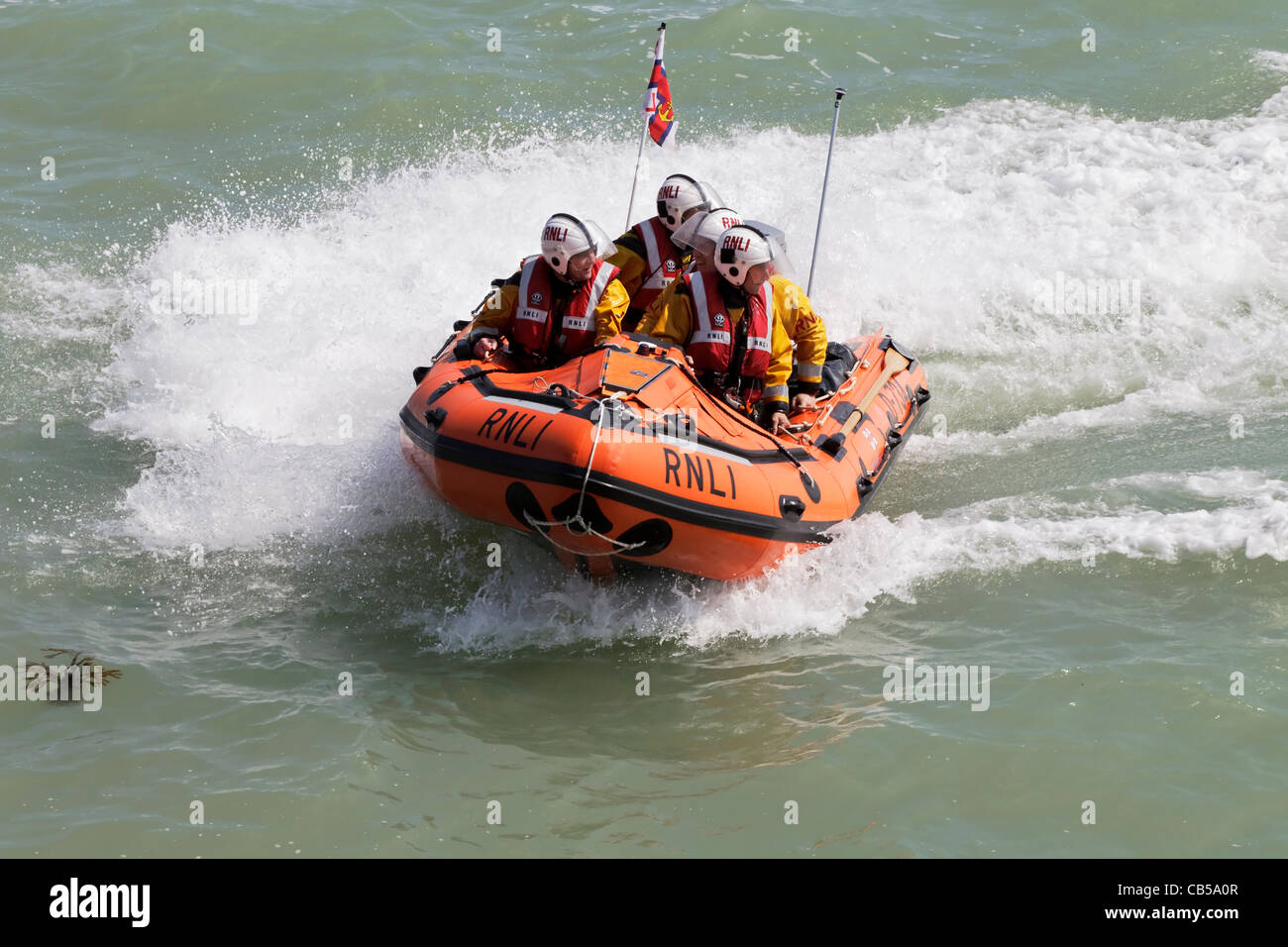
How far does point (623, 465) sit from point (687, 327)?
49.0 inches

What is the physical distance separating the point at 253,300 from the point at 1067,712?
6.76 m

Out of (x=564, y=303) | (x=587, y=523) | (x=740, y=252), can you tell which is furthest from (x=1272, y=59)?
(x=587, y=523)

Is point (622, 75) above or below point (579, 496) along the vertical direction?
above

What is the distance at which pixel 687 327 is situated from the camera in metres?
6.55

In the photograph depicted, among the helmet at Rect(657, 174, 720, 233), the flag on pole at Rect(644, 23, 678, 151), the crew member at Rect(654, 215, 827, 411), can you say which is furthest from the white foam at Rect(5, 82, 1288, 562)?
the flag on pole at Rect(644, 23, 678, 151)

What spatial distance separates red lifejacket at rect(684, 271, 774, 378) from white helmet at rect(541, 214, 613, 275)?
51cm

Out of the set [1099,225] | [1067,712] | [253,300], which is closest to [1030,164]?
[1099,225]

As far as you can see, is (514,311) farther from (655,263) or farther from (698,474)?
(698,474)

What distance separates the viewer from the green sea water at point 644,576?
4.87m

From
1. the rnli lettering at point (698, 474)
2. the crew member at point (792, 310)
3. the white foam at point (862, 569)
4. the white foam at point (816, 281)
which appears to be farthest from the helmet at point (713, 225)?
the white foam at point (816, 281)

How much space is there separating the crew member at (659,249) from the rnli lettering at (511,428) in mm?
1679

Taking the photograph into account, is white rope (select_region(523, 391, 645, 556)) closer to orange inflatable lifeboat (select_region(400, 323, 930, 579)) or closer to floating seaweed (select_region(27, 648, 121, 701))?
orange inflatable lifeboat (select_region(400, 323, 930, 579))

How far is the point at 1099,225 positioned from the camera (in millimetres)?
10828
